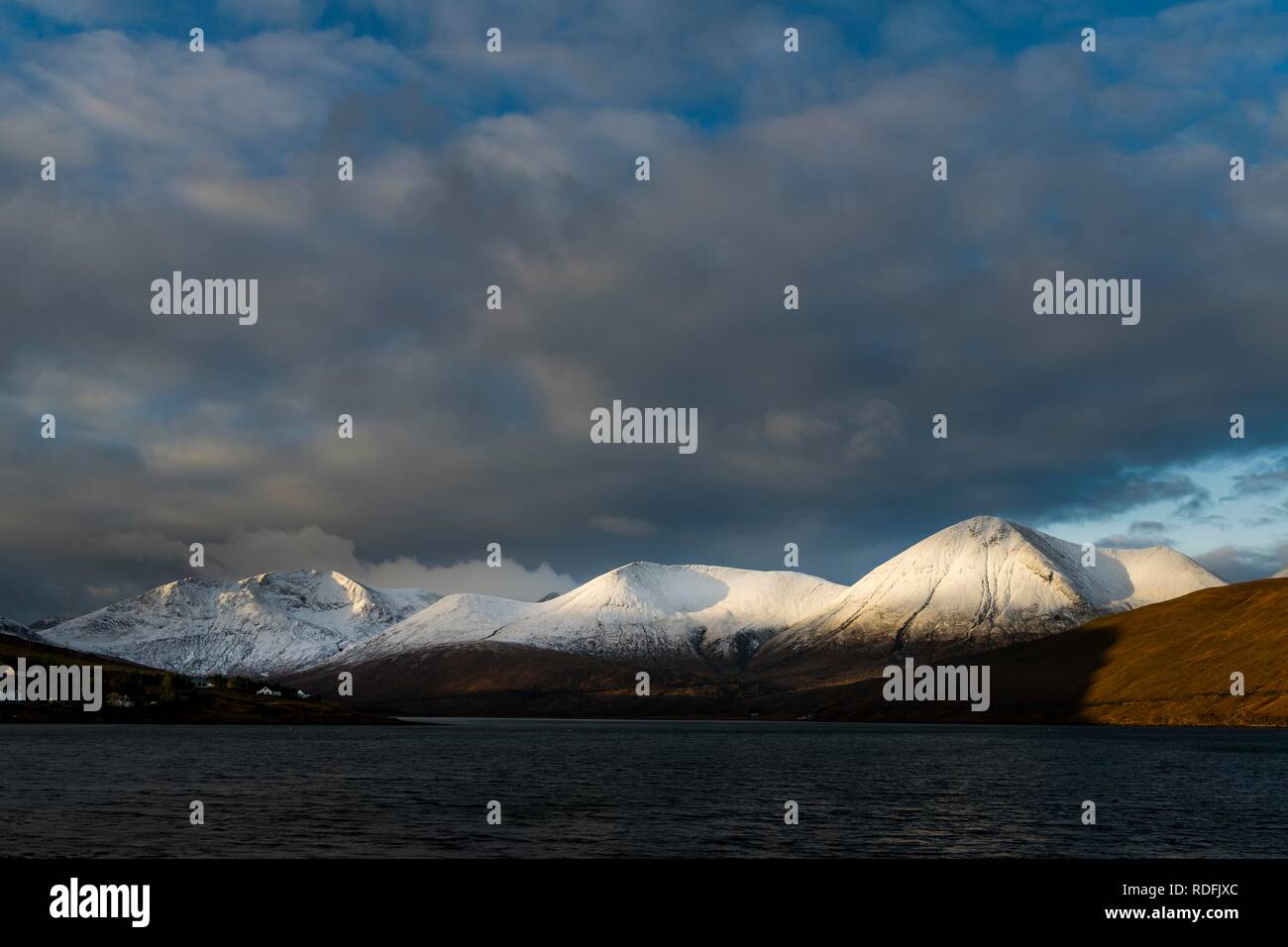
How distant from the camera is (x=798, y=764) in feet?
540

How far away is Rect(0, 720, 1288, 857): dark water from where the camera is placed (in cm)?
7006

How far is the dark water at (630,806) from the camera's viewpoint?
7006 centimetres

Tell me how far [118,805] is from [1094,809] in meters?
87.2

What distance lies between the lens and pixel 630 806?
95438 millimetres
